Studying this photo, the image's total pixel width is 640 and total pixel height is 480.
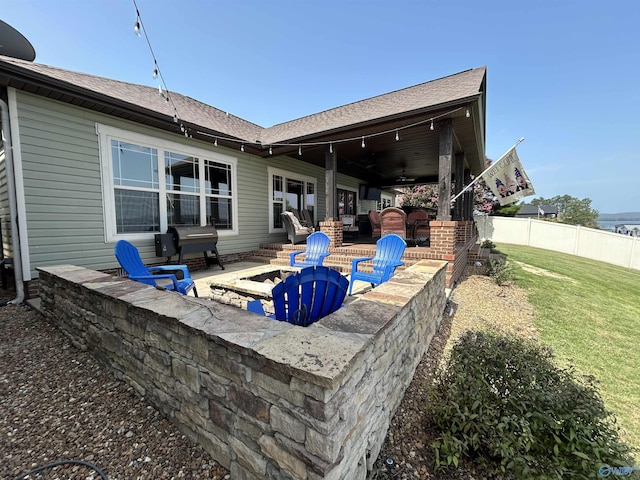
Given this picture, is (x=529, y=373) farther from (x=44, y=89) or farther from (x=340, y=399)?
(x=44, y=89)

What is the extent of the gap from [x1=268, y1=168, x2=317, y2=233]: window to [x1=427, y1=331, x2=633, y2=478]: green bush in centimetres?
667

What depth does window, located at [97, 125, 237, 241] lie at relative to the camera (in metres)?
4.71

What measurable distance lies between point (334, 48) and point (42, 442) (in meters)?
9.53

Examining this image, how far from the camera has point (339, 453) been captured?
1139 mm

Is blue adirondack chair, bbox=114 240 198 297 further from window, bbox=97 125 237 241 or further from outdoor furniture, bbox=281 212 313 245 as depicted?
outdoor furniture, bbox=281 212 313 245

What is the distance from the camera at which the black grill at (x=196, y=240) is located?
17.4ft

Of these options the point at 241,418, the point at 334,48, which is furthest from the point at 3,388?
the point at 334,48

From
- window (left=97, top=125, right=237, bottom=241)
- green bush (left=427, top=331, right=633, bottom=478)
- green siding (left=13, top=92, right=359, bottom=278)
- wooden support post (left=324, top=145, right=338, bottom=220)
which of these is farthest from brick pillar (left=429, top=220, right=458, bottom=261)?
green siding (left=13, top=92, right=359, bottom=278)

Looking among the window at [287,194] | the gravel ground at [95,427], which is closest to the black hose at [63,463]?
the gravel ground at [95,427]

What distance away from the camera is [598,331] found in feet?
13.5

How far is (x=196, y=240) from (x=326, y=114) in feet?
17.0

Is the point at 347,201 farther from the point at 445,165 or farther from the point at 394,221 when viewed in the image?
the point at 445,165

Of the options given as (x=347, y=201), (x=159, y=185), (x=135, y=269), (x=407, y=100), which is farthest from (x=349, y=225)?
(x=135, y=269)

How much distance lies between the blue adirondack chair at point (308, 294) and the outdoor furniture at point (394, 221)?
14.3 feet
